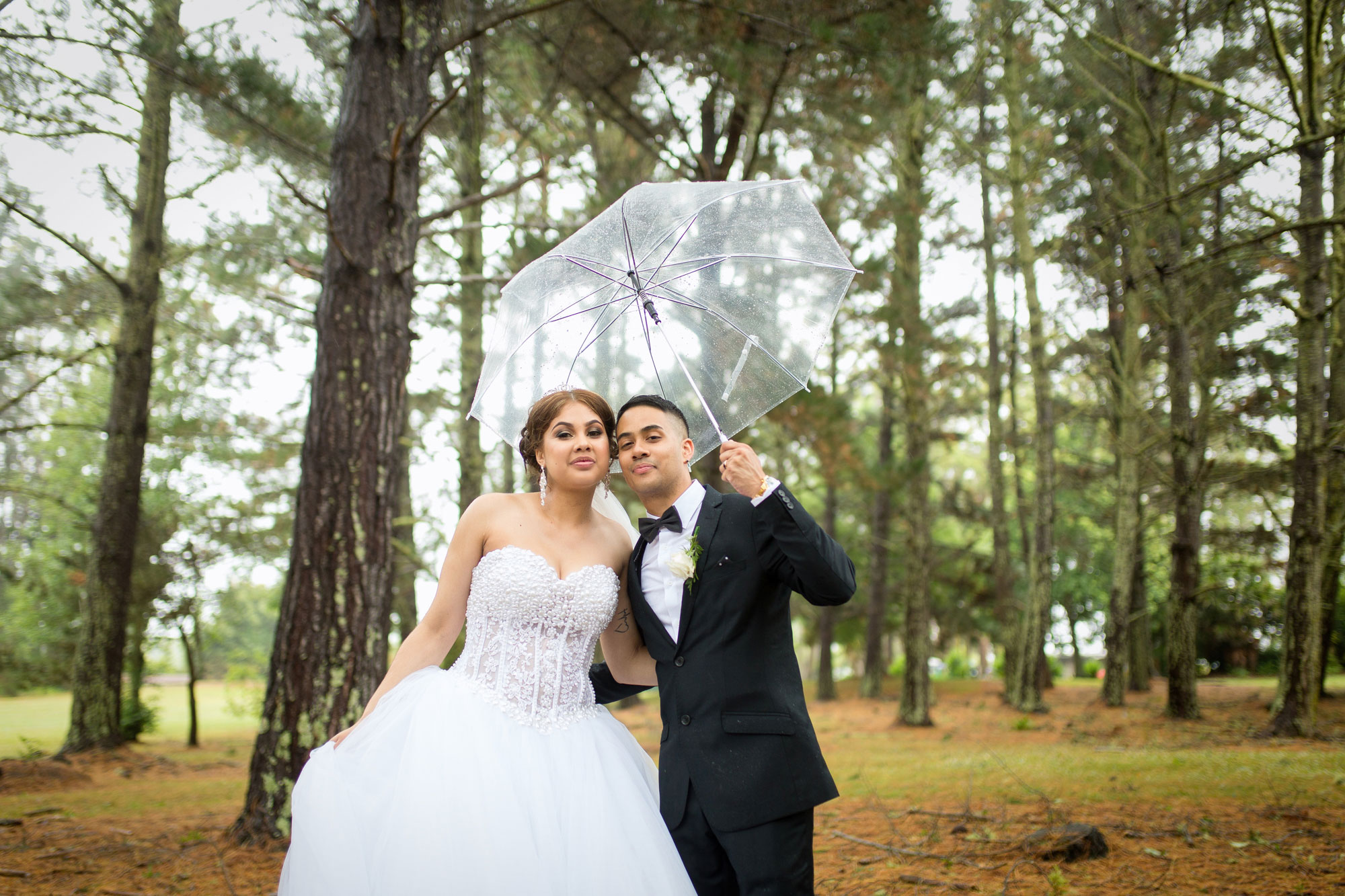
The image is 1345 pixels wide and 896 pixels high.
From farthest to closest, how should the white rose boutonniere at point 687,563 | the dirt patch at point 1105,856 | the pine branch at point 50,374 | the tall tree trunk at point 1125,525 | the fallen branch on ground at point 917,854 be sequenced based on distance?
the tall tree trunk at point 1125,525
the pine branch at point 50,374
the fallen branch on ground at point 917,854
the dirt patch at point 1105,856
the white rose boutonniere at point 687,563

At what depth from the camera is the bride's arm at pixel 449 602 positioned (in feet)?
9.61

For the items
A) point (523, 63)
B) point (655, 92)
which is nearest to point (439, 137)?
point (523, 63)

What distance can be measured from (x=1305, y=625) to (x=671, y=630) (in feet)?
27.5

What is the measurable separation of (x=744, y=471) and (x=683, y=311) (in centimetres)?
100

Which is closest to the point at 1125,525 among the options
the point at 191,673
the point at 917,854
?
the point at 917,854

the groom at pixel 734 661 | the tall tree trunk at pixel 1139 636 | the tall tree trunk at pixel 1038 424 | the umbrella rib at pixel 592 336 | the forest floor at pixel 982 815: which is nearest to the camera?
the groom at pixel 734 661

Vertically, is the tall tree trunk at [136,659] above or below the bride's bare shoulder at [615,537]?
below

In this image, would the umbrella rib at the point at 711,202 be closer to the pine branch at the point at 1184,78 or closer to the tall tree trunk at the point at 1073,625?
the pine branch at the point at 1184,78

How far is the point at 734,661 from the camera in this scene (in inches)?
100.0

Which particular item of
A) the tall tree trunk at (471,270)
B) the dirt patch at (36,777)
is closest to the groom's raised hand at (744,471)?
the tall tree trunk at (471,270)

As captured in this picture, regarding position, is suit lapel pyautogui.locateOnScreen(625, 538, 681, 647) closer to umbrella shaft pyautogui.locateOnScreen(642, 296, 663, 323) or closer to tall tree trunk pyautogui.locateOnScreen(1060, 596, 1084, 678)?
umbrella shaft pyautogui.locateOnScreen(642, 296, 663, 323)

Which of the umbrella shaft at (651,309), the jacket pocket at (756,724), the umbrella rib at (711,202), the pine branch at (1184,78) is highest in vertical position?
the pine branch at (1184,78)

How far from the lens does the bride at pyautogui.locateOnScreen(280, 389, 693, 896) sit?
2346mm

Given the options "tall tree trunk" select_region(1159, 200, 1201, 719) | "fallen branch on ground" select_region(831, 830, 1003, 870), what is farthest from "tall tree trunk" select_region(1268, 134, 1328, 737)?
"fallen branch on ground" select_region(831, 830, 1003, 870)
